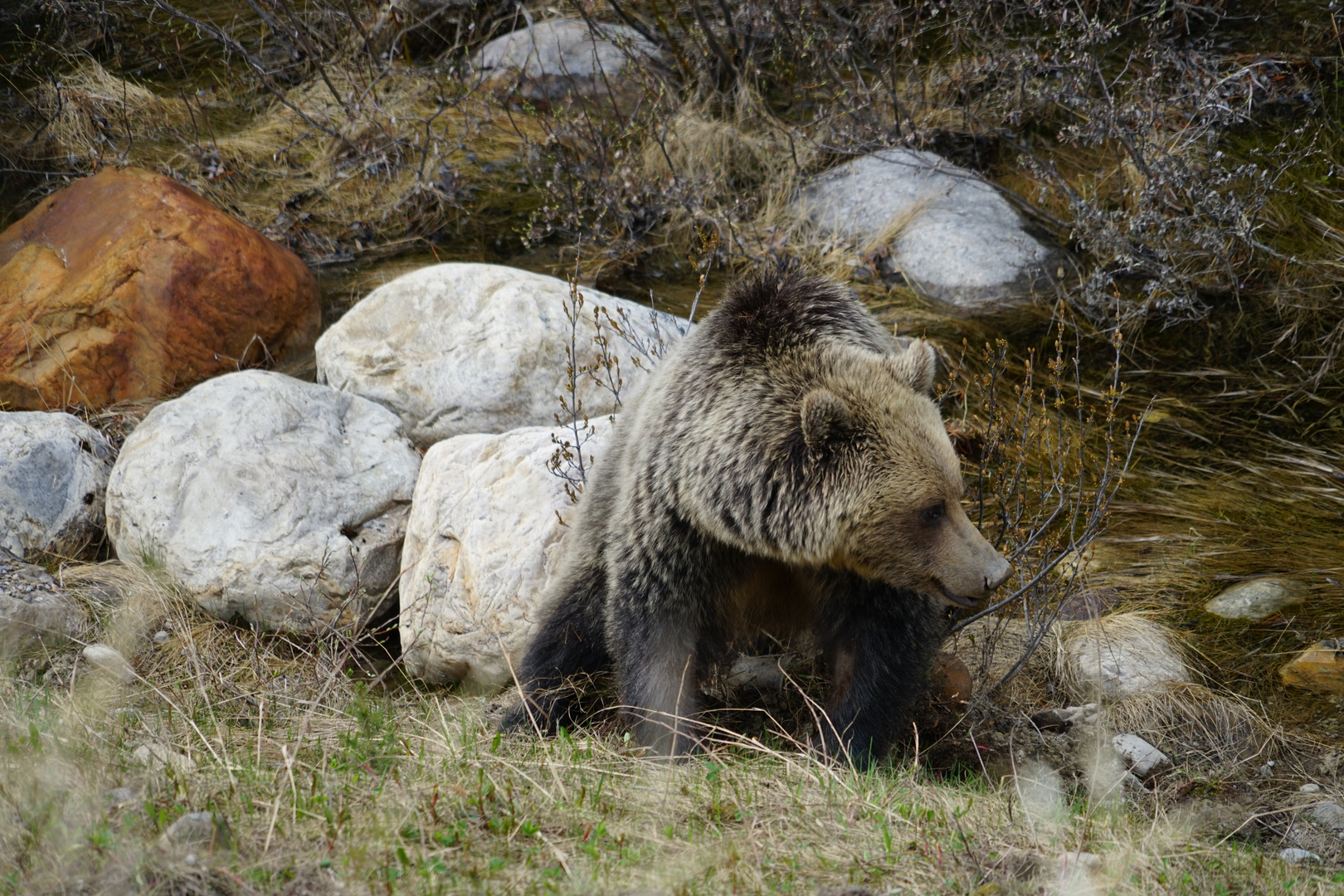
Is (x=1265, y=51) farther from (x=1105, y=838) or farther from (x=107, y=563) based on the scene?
(x=107, y=563)

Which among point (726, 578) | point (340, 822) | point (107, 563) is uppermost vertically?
point (340, 822)

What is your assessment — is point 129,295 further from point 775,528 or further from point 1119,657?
point 1119,657

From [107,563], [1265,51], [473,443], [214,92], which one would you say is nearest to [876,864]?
[473,443]

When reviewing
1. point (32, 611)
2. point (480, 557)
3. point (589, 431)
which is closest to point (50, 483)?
point (32, 611)

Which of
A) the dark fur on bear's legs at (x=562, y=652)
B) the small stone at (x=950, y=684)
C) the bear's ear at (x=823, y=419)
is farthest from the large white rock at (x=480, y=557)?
the small stone at (x=950, y=684)

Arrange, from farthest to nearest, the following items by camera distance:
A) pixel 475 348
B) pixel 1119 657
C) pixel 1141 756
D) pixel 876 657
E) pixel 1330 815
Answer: pixel 475 348, pixel 1119 657, pixel 1141 756, pixel 1330 815, pixel 876 657

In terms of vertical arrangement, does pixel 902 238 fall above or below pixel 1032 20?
below

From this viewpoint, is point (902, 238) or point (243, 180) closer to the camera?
point (902, 238)

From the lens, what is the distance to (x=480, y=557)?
5.07 metres

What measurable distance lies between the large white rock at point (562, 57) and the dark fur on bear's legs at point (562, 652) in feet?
20.1

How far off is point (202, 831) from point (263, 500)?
2974 mm

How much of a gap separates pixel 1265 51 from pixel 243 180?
8046 mm

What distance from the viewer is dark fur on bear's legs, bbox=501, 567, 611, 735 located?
455 centimetres

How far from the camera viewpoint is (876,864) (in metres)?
2.80
